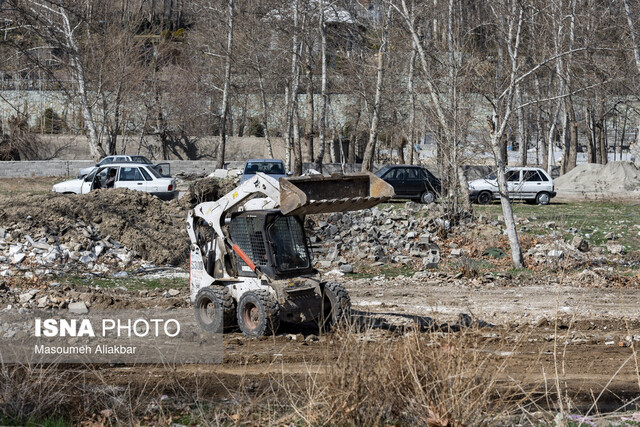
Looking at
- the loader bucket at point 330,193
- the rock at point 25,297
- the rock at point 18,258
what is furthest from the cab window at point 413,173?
the loader bucket at point 330,193

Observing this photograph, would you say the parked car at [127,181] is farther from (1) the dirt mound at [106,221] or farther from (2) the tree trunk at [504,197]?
(2) the tree trunk at [504,197]

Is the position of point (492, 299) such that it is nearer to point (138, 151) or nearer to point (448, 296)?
point (448, 296)

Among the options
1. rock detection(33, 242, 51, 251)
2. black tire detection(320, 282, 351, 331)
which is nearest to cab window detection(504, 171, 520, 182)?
rock detection(33, 242, 51, 251)

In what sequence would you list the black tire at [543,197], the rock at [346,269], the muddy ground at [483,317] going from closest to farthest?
the muddy ground at [483,317], the rock at [346,269], the black tire at [543,197]

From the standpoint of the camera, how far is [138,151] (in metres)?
47.0

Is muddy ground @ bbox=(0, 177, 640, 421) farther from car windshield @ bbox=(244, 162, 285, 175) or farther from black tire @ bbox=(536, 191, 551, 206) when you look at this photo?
black tire @ bbox=(536, 191, 551, 206)

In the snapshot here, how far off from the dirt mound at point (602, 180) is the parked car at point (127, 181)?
20.1m

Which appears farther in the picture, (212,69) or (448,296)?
(212,69)

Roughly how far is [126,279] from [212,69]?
29.1 meters

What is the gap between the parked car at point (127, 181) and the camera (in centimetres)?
2566

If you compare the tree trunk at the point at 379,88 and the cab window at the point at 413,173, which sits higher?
the tree trunk at the point at 379,88

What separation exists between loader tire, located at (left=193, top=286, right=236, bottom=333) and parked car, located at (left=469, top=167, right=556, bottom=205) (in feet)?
67.2

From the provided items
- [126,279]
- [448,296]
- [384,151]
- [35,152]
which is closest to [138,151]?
[35,152]

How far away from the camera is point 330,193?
10.1m
